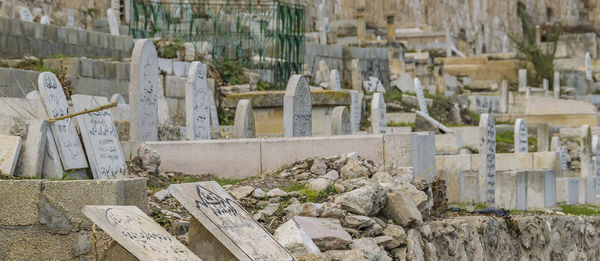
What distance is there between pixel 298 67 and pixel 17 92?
7662 mm

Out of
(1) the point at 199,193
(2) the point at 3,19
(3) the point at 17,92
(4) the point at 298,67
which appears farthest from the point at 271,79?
(1) the point at 199,193

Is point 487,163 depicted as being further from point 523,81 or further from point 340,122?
point 523,81

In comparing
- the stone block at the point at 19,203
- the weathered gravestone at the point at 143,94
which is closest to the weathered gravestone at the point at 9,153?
the stone block at the point at 19,203

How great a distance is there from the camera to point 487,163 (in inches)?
591

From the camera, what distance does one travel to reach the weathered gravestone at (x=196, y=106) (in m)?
13.5

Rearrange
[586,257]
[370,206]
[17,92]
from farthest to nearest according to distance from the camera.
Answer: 1. [17,92]
2. [586,257]
3. [370,206]

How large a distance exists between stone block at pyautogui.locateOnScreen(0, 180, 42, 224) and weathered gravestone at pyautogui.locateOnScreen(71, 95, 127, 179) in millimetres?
2137

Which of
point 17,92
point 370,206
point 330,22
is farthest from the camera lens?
point 330,22

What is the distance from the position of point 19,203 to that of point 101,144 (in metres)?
2.50

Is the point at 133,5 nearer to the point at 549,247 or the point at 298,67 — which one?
the point at 298,67

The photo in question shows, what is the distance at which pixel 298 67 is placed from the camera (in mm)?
21359

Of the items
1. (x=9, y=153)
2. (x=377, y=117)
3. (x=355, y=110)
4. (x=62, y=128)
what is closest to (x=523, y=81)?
(x=355, y=110)

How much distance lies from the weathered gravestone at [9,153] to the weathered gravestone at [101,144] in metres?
1.42

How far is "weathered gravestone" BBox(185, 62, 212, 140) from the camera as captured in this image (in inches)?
533
